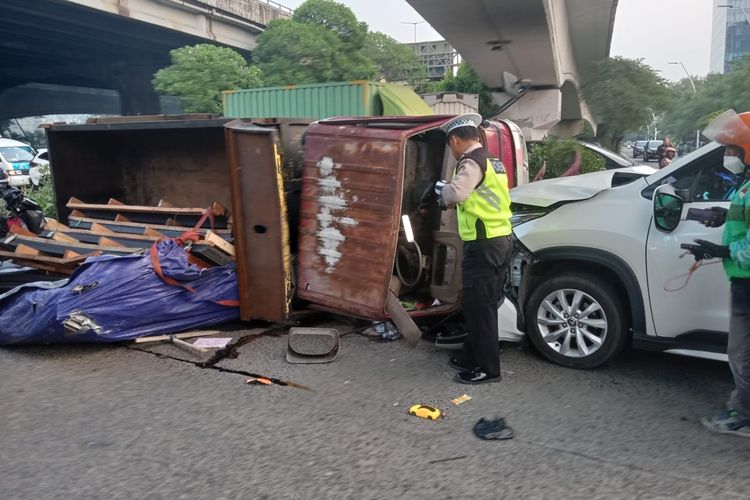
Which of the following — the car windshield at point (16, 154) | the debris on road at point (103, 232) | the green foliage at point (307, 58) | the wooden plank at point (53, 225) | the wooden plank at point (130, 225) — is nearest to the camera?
the wooden plank at point (130, 225)

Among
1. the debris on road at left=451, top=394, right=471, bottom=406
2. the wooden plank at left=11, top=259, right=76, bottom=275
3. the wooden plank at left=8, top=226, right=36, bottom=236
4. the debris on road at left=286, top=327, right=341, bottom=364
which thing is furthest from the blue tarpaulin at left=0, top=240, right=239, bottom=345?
the debris on road at left=451, top=394, right=471, bottom=406

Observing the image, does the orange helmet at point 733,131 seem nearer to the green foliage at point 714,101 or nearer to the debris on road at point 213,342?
the debris on road at point 213,342

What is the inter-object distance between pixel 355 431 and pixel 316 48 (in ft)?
65.4

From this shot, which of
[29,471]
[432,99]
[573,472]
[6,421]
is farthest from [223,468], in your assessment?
[432,99]

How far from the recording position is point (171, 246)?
5.52 metres

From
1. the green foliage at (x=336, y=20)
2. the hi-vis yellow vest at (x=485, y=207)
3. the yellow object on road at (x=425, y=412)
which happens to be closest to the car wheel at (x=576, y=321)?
the hi-vis yellow vest at (x=485, y=207)

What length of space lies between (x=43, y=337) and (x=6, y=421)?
4.33 ft

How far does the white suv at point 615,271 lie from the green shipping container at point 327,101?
854 cm

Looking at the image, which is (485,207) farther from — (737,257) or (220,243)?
(220,243)

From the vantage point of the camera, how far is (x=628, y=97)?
54.5 feet

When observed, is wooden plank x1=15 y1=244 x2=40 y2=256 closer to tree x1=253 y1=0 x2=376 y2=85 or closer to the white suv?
the white suv

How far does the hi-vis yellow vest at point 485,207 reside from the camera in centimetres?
423

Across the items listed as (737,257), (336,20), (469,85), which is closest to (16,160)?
(336,20)

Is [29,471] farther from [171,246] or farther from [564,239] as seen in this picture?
[564,239]
